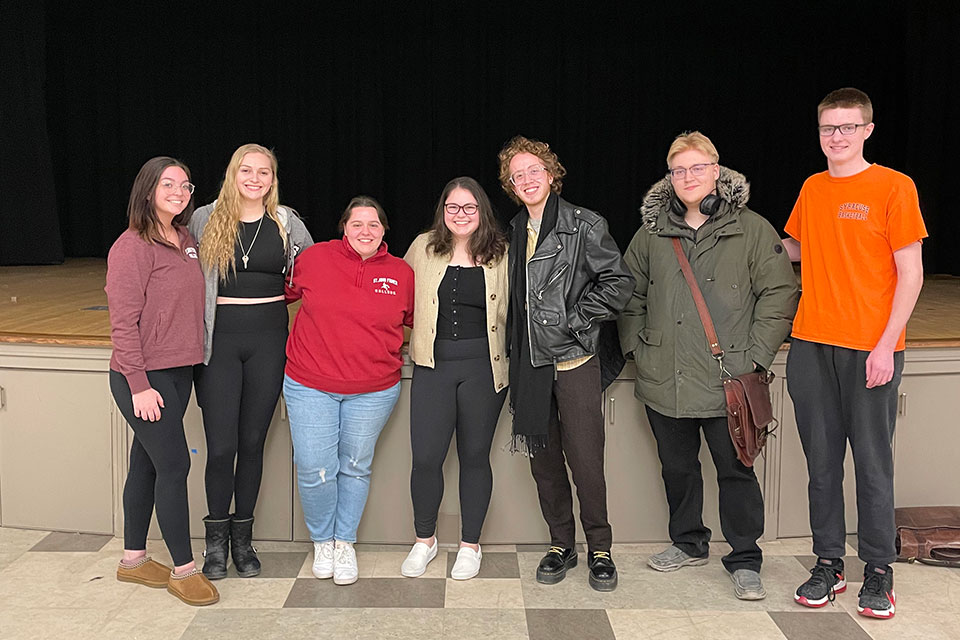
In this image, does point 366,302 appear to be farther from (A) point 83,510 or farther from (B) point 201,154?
(B) point 201,154

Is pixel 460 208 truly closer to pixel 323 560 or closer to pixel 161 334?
pixel 161 334

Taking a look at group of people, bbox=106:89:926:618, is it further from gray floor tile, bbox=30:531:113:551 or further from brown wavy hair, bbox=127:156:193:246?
gray floor tile, bbox=30:531:113:551

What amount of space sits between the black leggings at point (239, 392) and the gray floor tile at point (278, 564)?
0.73 feet

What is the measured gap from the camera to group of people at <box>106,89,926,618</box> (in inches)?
87.4

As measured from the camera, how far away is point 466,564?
253 cm

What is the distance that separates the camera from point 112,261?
2.17 meters

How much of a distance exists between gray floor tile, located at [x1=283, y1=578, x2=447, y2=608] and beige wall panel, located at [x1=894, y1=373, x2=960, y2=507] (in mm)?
1660

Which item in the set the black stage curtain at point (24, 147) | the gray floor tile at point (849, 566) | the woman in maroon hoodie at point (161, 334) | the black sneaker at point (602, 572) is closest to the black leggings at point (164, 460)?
the woman in maroon hoodie at point (161, 334)

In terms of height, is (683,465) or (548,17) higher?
(548,17)

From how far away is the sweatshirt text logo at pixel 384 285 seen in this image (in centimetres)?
242

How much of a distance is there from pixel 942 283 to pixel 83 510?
5456 millimetres

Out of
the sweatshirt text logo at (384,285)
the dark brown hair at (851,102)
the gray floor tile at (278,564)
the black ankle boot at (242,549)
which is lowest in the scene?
the gray floor tile at (278,564)

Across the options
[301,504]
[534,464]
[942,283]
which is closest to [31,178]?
[301,504]

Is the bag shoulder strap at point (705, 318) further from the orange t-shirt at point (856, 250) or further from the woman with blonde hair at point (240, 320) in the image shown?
the woman with blonde hair at point (240, 320)
